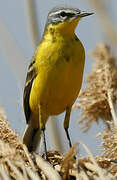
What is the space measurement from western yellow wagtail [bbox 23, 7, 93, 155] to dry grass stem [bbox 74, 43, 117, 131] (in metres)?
0.18

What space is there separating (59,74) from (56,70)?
72 mm

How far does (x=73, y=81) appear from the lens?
5.46 metres

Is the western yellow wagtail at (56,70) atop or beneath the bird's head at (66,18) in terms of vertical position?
beneath

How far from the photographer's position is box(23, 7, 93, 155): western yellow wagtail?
5.45 metres

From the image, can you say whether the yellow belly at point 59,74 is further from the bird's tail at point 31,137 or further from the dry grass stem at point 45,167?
the dry grass stem at point 45,167

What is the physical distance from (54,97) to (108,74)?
871 mm

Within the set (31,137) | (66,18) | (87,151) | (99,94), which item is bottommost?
(31,137)

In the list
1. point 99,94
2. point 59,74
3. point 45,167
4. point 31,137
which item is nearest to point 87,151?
point 45,167

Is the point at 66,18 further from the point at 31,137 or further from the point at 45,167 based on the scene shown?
the point at 45,167

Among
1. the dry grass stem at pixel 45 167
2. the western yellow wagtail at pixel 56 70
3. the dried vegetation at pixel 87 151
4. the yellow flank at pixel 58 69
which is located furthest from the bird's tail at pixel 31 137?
the dry grass stem at pixel 45 167

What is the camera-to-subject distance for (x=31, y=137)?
630cm

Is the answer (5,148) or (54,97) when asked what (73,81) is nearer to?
(54,97)

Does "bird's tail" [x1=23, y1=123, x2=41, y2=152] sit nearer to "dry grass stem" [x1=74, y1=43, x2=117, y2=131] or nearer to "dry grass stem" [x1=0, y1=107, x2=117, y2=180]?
"dry grass stem" [x1=74, y1=43, x2=117, y2=131]

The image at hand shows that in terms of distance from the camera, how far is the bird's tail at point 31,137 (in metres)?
6.18
